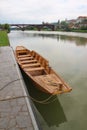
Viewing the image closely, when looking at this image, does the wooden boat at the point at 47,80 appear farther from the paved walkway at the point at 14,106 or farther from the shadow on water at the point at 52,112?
the paved walkway at the point at 14,106

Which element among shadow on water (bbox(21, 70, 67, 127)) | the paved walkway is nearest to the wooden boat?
shadow on water (bbox(21, 70, 67, 127))

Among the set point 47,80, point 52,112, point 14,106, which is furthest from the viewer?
point 47,80

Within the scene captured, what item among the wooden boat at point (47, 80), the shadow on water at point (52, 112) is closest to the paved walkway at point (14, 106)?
the wooden boat at point (47, 80)

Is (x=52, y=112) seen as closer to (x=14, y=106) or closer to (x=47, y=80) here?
(x=47, y=80)

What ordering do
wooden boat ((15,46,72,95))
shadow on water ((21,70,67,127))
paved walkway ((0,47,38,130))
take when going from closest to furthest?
paved walkway ((0,47,38,130))
shadow on water ((21,70,67,127))
wooden boat ((15,46,72,95))

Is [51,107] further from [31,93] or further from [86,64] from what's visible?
[86,64]

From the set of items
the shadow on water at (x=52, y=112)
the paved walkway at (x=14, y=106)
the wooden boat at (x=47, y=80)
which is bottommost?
the shadow on water at (x=52, y=112)

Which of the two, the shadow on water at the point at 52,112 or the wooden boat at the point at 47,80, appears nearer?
the shadow on water at the point at 52,112

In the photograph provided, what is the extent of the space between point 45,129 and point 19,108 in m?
1.31

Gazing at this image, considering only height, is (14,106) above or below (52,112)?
above

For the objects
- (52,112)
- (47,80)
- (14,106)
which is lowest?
(52,112)

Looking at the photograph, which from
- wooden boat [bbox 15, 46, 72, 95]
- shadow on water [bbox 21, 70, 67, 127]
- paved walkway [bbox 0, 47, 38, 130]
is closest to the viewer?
paved walkway [bbox 0, 47, 38, 130]

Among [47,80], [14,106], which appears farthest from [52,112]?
[14,106]

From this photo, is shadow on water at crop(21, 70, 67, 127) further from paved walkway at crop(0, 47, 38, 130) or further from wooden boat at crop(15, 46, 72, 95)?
paved walkway at crop(0, 47, 38, 130)
